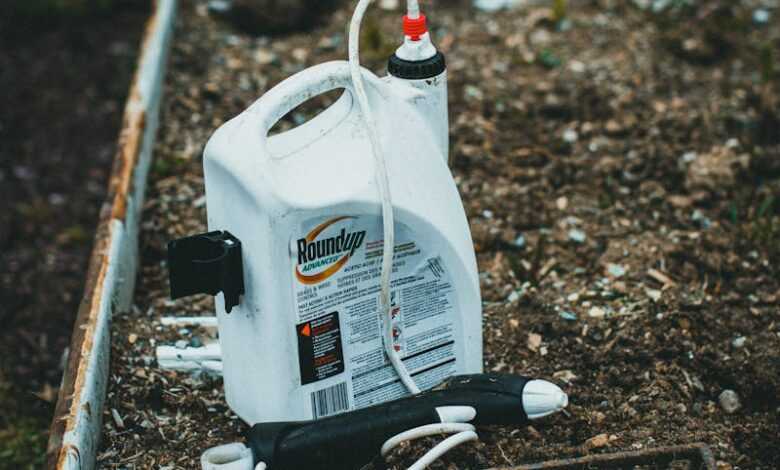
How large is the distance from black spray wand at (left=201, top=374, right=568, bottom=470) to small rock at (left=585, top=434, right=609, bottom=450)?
9 centimetres

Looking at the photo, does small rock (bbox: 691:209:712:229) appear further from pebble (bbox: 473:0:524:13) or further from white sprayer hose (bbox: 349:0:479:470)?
pebble (bbox: 473:0:524:13)

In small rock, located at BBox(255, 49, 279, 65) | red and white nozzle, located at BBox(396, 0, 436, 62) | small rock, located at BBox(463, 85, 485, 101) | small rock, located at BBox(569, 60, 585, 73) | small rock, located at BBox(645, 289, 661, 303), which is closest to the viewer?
red and white nozzle, located at BBox(396, 0, 436, 62)

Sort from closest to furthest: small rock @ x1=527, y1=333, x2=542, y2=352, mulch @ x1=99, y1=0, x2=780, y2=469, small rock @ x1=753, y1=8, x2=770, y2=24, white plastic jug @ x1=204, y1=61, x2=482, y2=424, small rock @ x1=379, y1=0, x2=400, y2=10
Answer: white plastic jug @ x1=204, y1=61, x2=482, y2=424 → mulch @ x1=99, y1=0, x2=780, y2=469 → small rock @ x1=527, y1=333, x2=542, y2=352 → small rock @ x1=753, y1=8, x2=770, y2=24 → small rock @ x1=379, y1=0, x2=400, y2=10

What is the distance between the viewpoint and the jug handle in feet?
5.96

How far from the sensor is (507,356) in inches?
90.4

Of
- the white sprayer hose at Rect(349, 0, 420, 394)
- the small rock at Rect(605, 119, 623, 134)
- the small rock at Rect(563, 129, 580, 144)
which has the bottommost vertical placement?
the small rock at Rect(563, 129, 580, 144)

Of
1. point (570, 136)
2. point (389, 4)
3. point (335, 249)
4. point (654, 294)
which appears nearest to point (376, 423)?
point (335, 249)

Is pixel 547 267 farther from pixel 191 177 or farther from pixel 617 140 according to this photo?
pixel 191 177

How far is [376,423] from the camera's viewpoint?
189 centimetres

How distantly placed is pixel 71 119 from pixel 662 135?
237cm

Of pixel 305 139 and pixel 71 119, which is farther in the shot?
pixel 71 119

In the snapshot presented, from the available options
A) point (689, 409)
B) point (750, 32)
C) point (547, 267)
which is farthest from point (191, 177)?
point (750, 32)

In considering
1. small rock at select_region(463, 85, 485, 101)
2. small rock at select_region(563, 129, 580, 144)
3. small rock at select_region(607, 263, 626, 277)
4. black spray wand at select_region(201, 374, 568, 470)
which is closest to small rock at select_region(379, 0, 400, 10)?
small rock at select_region(463, 85, 485, 101)

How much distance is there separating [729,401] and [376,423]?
78 centimetres
